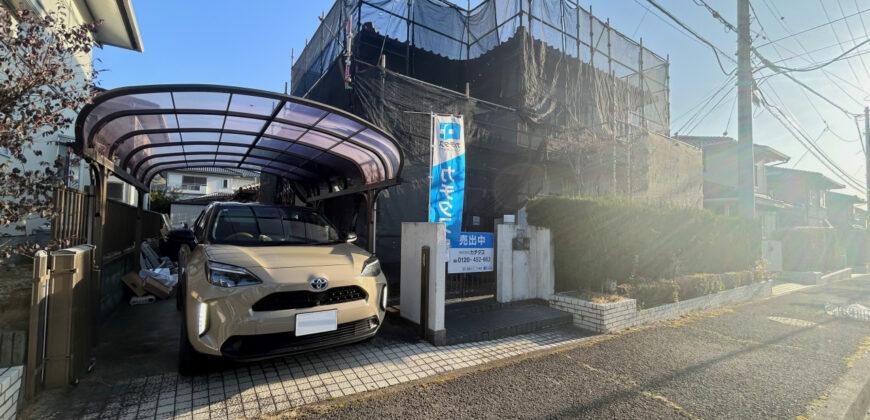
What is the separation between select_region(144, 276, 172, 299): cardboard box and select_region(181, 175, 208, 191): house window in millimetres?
23464

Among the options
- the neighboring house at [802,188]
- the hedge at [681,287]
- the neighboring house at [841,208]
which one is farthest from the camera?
the neighboring house at [841,208]

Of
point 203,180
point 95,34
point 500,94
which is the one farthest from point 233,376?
point 203,180

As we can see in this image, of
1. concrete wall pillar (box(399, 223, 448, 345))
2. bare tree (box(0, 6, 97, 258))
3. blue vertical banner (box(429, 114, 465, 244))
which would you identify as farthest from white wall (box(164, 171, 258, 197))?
bare tree (box(0, 6, 97, 258))

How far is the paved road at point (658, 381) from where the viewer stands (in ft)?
9.00

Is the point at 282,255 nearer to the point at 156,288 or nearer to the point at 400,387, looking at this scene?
the point at 400,387

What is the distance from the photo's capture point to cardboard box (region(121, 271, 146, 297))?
5348 mm

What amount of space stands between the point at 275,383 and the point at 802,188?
3091 centimetres

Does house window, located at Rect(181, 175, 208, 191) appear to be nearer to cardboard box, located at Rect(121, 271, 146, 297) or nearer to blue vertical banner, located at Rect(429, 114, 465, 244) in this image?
cardboard box, located at Rect(121, 271, 146, 297)

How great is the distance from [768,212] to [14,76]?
22834 mm

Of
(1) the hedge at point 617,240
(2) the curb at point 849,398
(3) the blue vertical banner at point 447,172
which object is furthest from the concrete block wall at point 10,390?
(2) the curb at point 849,398

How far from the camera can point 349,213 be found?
7598 mm

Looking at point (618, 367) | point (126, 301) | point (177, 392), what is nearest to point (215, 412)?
point (177, 392)

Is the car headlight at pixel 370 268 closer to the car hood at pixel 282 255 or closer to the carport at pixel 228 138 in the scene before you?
the car hood at pixel 282 255

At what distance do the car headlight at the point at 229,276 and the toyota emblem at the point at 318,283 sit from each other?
0.39 meters
